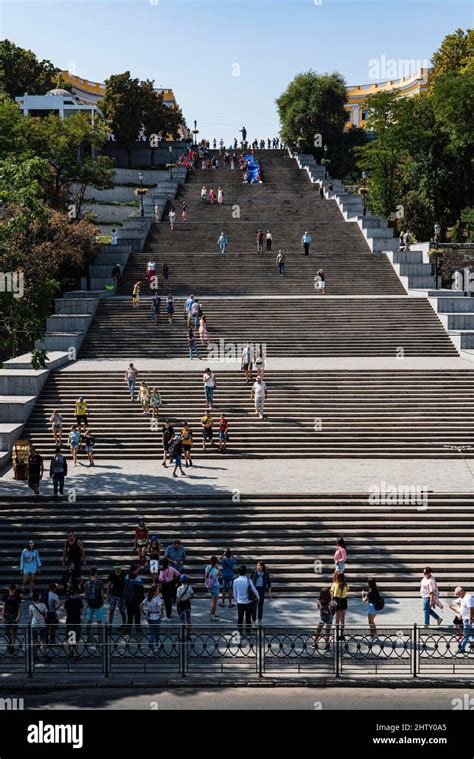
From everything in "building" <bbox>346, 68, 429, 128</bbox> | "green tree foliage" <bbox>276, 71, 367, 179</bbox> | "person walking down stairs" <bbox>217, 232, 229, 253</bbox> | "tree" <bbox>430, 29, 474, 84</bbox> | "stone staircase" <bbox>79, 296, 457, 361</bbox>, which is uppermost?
"building" <bbox>346, 68, 429, 128</bbox>

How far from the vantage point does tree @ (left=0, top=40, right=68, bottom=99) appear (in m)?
77.0

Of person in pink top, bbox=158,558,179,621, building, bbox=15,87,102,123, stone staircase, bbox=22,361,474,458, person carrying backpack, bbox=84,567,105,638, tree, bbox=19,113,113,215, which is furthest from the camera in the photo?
building, bbox=15,87,102,123

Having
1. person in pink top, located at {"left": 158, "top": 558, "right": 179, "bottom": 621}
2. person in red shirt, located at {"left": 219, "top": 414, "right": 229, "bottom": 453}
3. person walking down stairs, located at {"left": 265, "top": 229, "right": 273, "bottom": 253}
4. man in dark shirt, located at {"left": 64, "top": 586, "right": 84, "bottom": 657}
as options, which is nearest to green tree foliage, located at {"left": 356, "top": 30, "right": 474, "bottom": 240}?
person walking down stairs, located at {"left": 265, "top": 229, "right": 273, "bottom": 253}

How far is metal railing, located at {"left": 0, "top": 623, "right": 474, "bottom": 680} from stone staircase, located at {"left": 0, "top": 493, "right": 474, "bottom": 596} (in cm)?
367

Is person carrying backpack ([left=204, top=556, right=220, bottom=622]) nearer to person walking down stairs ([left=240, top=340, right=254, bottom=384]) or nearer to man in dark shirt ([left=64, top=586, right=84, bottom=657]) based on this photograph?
man in dark shirt ([left=64, top=586, right=84, bottom=657])

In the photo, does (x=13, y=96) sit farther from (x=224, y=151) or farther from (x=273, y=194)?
(x=273, y=194)

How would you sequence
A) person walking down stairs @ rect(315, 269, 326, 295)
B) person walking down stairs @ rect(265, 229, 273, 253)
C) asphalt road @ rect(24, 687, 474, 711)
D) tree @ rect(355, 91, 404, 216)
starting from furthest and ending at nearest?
1. tree @ rect(355, 91, 404, 216)
2. person walking down stairs @ rect(265, 229, 273, 253)
3. person walking down stairs @ rect(315, 269, 326, 295)
4. asphalt road @ rect(24, 687, 474, 711)

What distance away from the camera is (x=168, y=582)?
723 inches

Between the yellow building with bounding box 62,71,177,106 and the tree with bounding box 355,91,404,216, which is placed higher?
the yellow building with bounding box 62,71,177,106

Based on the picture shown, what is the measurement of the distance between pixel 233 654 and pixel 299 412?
47.8 ft

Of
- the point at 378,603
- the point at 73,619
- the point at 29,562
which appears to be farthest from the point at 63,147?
the point at 378,603

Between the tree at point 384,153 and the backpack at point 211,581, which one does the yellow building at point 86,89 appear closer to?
the tree at point 384,153

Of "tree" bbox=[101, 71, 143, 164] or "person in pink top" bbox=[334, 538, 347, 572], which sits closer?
"person in pink top" bbox=[334, 538, 347, 572]
